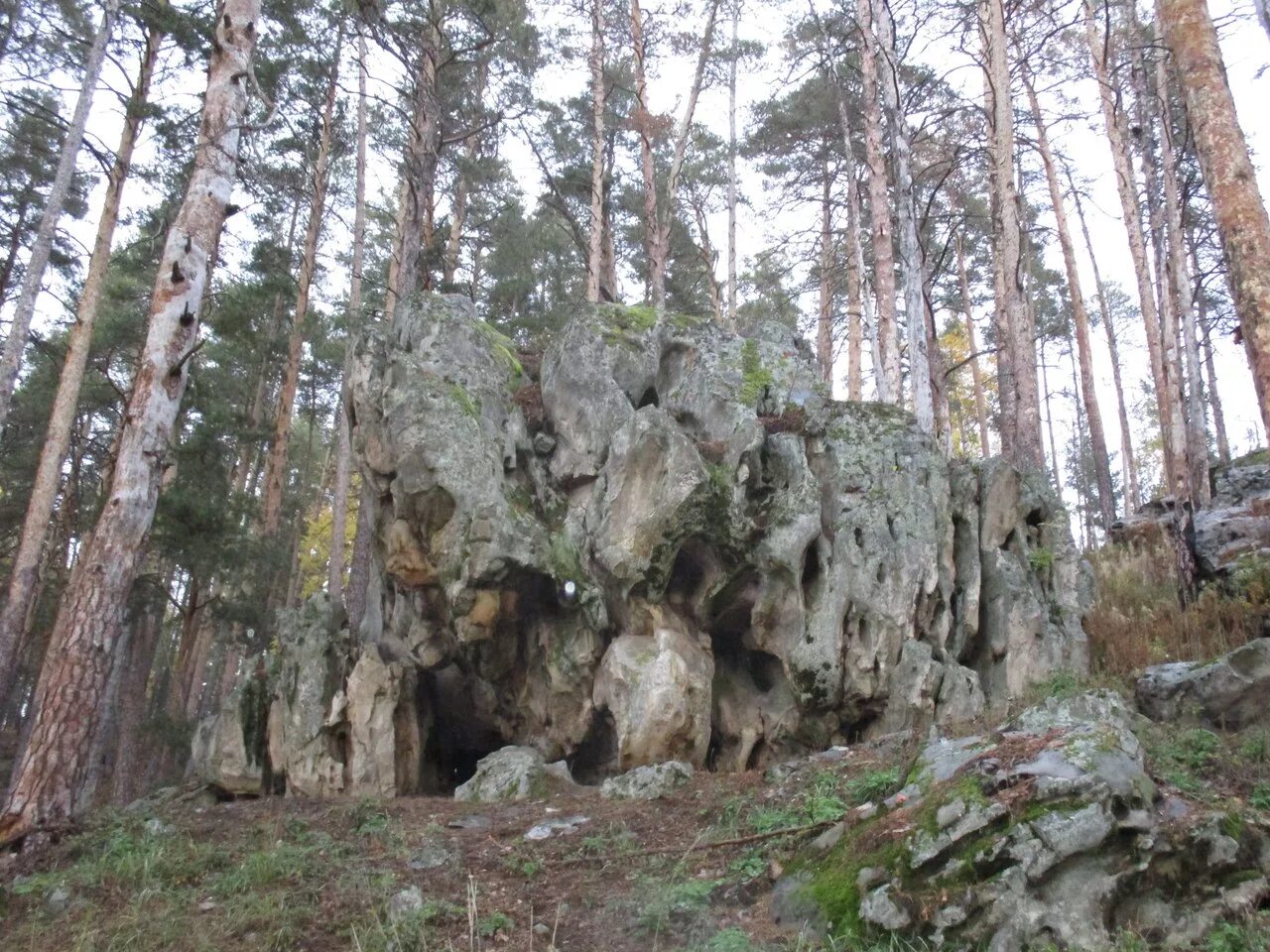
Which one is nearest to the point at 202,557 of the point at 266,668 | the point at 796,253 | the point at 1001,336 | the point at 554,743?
the point at 266,668

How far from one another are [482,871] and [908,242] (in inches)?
417

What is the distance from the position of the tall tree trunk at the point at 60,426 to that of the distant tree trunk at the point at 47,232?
1.97ft

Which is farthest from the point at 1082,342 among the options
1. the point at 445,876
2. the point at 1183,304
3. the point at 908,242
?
the point at 445,876

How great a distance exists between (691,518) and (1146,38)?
14.1 metres

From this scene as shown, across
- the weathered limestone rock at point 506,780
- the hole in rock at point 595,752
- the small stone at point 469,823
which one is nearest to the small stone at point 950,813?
the small stone at point 469,823

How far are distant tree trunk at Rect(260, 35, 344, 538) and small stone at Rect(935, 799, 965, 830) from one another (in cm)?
1456

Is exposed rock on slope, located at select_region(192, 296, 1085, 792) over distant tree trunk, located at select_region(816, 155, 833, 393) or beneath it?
beneath

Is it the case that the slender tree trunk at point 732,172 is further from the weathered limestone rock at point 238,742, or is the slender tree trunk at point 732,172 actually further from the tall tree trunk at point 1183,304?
the weathered limestone rock at point 238,742

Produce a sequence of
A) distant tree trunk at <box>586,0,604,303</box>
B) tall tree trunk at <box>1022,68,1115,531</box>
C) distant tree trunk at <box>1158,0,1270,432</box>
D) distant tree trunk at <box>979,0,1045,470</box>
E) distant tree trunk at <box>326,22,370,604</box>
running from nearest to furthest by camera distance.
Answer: distant tree trunk at <box>1158,0,1270,432</box>, distant tree trunk at <box>979,0,1045,470</box>, distant tree trunk at <box>326,22,370,604</box>, distant tree trunk at <box>586,0,604,303</box>, tall tree trunk at <box>1022,68,1115,531</box>

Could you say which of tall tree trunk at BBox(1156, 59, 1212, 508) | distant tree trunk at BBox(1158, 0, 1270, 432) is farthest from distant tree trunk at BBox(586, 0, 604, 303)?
distant tree trunk at BBox(1158, 0, 1270, 432)

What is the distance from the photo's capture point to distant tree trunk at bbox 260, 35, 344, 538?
16.9 m

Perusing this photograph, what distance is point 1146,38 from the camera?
618 inches

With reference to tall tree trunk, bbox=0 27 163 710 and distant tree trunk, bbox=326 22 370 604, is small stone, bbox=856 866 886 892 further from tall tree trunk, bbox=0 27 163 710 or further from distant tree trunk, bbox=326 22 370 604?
tall tree trunk, bbox=0 27 163 710

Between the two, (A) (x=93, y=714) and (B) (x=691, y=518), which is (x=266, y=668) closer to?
(A) (x=93, y=714)
